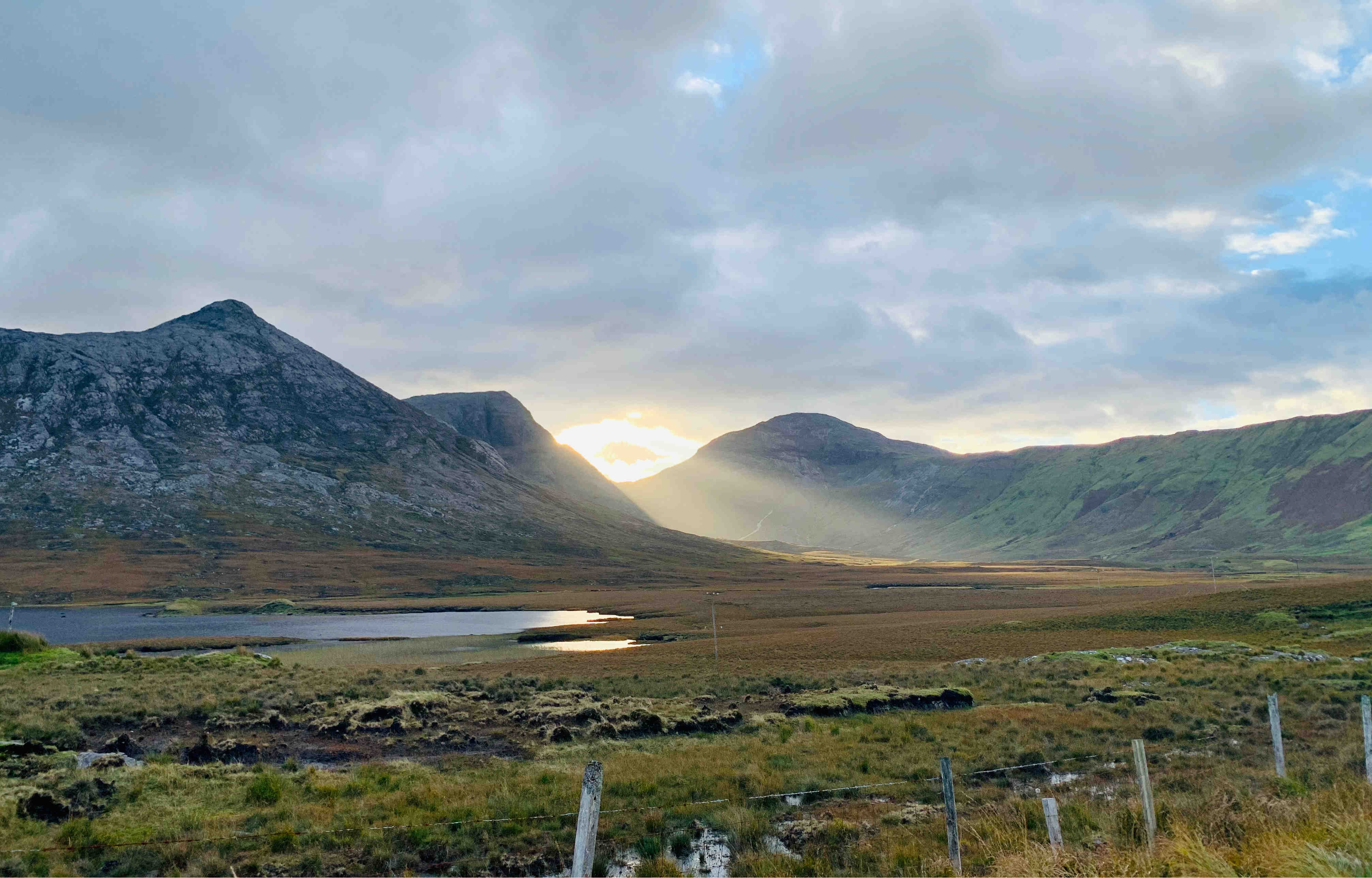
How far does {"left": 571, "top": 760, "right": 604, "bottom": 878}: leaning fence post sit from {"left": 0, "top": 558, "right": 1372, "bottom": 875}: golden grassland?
4.10 meters

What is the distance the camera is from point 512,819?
14492 millimetres

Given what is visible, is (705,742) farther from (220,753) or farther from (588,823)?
(588,823)

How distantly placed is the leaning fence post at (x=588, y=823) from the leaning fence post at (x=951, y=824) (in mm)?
5075

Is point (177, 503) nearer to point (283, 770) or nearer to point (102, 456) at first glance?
point (102, 456)

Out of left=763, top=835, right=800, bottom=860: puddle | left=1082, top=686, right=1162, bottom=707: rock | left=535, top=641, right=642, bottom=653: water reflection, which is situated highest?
left=763, top=835, right=800, bottom=860: puddle

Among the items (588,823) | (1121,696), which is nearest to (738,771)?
(588,823)

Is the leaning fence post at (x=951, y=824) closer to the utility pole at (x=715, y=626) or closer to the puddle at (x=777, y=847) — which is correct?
the puddle at (x=777, y=847)

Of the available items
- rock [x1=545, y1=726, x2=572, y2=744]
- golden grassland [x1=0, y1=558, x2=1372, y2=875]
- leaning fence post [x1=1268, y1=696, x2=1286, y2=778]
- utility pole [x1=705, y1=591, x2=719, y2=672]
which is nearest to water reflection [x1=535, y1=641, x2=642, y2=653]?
utility pole [x1=705, y1=591, x2=719, y2=672]

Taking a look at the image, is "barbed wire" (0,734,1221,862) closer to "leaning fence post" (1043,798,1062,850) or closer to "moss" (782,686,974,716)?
"leaning fence post" (1043,798,1062,850)

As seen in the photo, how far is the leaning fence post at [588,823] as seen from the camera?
862 cm

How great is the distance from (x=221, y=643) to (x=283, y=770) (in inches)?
2144

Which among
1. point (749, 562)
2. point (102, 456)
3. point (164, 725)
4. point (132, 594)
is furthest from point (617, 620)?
point (102, 456)

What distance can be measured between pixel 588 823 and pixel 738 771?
10.0 meters

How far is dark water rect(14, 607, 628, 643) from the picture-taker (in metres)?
71.8
